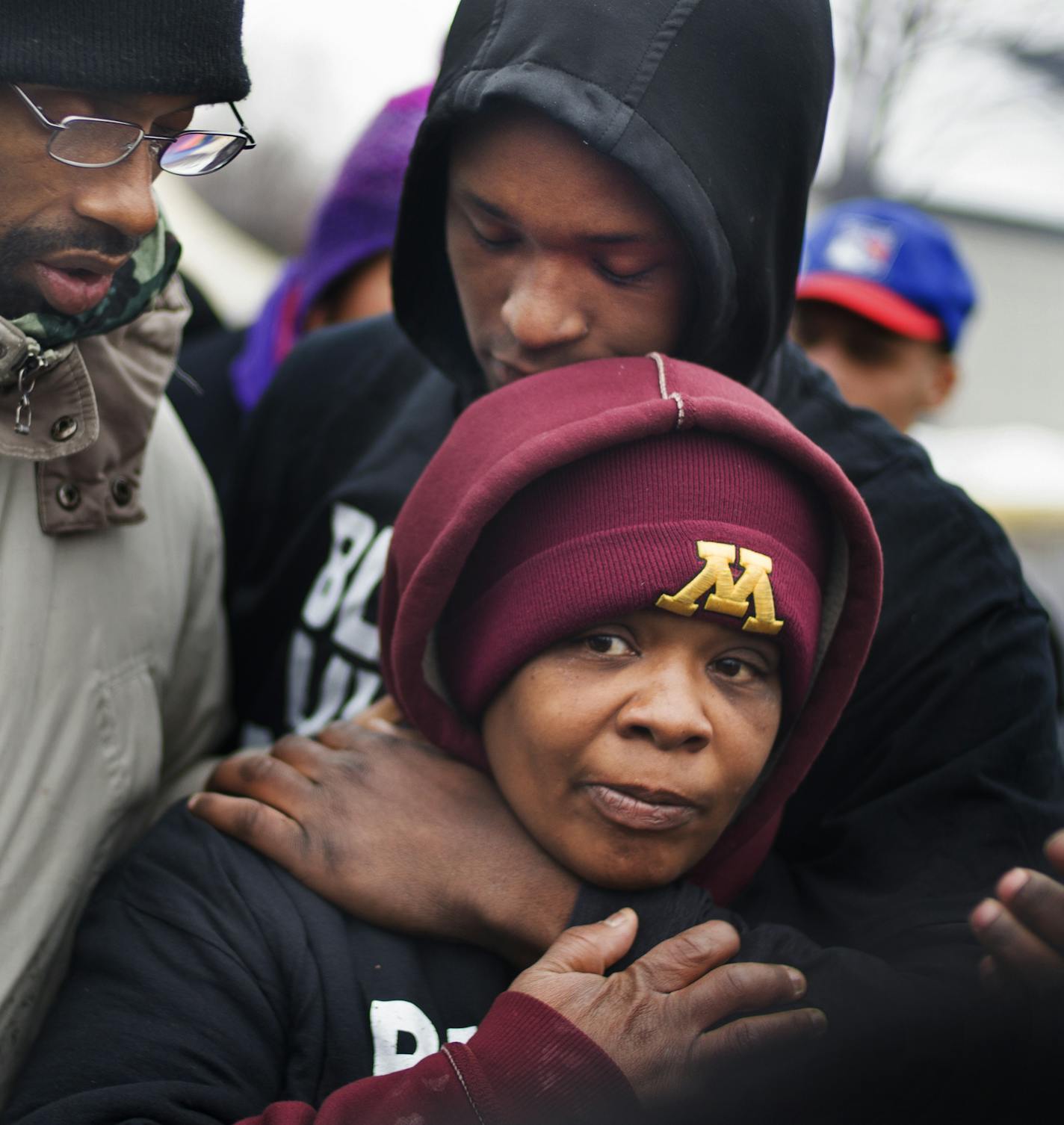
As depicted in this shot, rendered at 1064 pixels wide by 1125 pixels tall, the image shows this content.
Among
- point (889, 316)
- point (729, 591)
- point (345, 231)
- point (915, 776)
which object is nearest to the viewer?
point (729, 591)

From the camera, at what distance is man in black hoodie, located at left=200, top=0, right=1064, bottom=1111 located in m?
1.50

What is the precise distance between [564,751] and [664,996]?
28 centimetres

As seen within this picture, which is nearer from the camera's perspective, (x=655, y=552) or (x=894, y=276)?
(x=655, y=552)

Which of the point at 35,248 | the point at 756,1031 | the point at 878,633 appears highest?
the point at 35,248

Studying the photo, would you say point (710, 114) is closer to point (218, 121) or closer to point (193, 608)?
point (218, 121)

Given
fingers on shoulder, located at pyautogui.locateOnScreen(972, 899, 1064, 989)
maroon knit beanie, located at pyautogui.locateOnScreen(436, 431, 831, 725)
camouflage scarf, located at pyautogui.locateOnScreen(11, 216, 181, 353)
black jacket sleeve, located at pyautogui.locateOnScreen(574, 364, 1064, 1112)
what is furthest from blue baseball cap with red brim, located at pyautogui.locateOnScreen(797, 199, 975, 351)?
fingers on shoulder, located at pyautogui.locateOnScreen(972, 899, 1064, 989)

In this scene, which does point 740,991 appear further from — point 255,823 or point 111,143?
point 111,143

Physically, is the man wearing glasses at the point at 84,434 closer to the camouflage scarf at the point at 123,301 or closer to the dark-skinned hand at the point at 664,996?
the camouflage scarf at the point at 123,301

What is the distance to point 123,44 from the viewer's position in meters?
1.28

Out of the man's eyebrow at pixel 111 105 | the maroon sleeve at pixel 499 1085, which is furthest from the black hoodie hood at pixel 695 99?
the maroon sleeve at pixel 499 1085

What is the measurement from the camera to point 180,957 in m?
1.43

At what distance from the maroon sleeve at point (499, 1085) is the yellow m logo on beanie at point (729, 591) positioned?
451 millimetres

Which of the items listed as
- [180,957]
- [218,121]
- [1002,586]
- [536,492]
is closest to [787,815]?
[1002,586]

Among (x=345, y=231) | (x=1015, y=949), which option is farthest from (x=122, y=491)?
(x=345, y=231)
